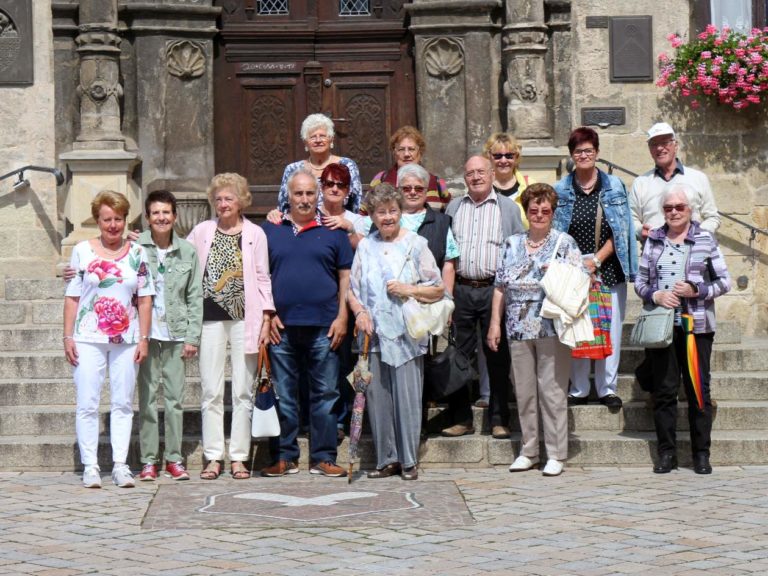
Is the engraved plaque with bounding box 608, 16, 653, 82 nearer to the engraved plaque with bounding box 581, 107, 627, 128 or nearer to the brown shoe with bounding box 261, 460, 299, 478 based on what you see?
the engraved plaque with bounding box 581, 107, 627, 128

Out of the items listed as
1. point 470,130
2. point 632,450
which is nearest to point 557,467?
point 632,450

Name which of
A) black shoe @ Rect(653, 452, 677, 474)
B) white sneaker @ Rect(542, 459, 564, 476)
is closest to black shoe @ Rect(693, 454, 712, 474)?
black shoe @ Rect(653, 452, 677, 474)

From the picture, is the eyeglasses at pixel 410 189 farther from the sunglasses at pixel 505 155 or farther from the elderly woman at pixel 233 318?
the elderly woman at pixel 233 318

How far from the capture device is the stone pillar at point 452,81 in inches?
476

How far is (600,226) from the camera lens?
9320 millimetres

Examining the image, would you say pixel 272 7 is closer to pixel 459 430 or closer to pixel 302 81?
pixel 302 81

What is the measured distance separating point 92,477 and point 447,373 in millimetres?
2170

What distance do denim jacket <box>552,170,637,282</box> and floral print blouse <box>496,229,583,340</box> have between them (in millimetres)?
488

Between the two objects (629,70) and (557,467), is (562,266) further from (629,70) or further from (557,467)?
(629,70)

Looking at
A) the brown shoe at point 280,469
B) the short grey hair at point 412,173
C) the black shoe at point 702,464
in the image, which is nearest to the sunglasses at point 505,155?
the short grey hair at point 412,173

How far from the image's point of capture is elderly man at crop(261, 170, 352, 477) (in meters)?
8.78

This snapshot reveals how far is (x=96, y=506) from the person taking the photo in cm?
788

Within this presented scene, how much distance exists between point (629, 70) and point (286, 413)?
4835mm

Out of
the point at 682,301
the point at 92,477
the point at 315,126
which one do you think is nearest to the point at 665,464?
the point at 682,301
